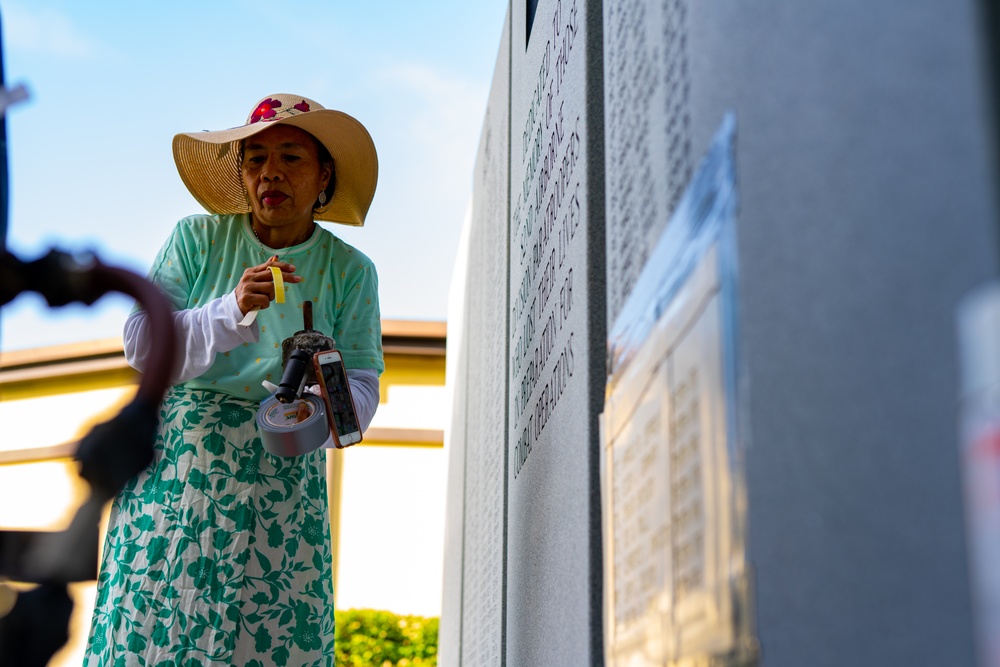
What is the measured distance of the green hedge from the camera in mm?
8453

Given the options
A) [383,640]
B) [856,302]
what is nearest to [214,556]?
[856,302]

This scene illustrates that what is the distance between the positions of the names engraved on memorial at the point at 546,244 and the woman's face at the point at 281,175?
58 centimetres

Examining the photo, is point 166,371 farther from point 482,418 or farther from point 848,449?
point 482,418

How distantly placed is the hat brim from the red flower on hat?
0.05 metres

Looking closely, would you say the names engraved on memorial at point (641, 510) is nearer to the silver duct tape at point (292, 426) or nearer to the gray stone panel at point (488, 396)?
the silver duct tape at point (292, 426)

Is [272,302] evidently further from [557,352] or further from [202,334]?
[557,352]

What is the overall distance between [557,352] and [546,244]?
37 centimetres

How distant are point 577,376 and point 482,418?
2.23 m

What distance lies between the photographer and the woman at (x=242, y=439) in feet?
8.13

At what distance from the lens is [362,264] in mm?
2963

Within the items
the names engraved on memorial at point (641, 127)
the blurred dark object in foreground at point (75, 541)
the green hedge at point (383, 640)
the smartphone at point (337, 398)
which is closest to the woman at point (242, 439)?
the smartphone at point (337, 398)

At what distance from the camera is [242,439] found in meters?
2.66

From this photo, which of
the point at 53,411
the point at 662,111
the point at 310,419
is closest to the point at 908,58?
the point at 662,111

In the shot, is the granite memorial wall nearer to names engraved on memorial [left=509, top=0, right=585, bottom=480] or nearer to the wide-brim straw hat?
names engraved on memorial [left=509, top=0, right=585, bottom=480]
